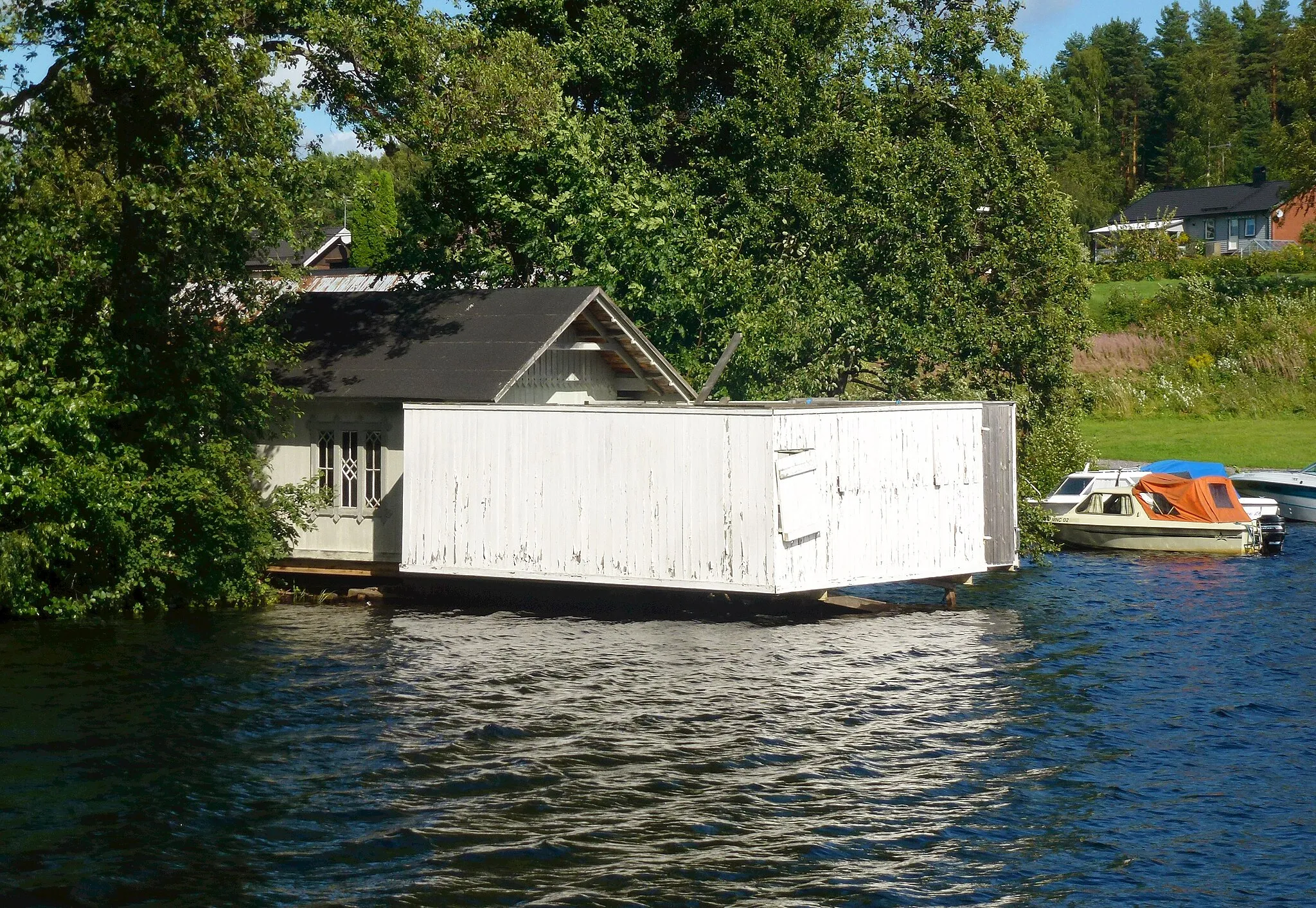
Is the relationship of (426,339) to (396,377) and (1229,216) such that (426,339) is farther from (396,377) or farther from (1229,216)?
(1229,216)

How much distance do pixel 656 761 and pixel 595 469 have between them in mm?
8501

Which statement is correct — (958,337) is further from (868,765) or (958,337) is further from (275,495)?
(868,765)

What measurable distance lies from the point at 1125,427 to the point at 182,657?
127 feet

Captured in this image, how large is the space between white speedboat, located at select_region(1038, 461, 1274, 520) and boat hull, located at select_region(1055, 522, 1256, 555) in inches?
33.3

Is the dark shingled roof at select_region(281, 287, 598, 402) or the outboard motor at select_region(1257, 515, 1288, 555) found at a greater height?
the dark shingled roof at select_region(281, 287, 598, 402)

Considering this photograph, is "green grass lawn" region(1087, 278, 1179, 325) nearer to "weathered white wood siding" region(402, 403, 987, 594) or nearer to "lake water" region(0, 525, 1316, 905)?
"weathered white wood siding" region(402, 403, 987, 594)

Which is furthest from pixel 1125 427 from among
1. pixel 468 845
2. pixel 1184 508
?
pixel 468 845

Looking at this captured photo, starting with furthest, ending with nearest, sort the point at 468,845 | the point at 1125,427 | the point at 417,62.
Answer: the point at 1125,427 → the point at 417,62 → the point at 468,845

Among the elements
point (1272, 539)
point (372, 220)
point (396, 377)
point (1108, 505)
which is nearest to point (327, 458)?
point (396, 377)

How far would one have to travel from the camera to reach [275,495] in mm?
27516

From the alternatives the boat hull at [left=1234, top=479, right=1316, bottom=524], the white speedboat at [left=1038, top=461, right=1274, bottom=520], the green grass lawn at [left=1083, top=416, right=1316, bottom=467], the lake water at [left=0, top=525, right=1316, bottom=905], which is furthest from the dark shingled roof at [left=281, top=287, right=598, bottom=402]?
the green grass lawn at [left=1083, top=416, right=1316, bottom=467]

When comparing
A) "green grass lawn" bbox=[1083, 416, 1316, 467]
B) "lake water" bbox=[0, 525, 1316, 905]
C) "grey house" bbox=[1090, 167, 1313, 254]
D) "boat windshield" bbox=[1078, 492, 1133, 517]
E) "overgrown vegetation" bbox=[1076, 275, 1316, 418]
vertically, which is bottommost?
"lake water" bbox=[0, 525, 1316, 905]

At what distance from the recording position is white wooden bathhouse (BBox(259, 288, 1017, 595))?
23125mm

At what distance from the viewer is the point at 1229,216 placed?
331ft
